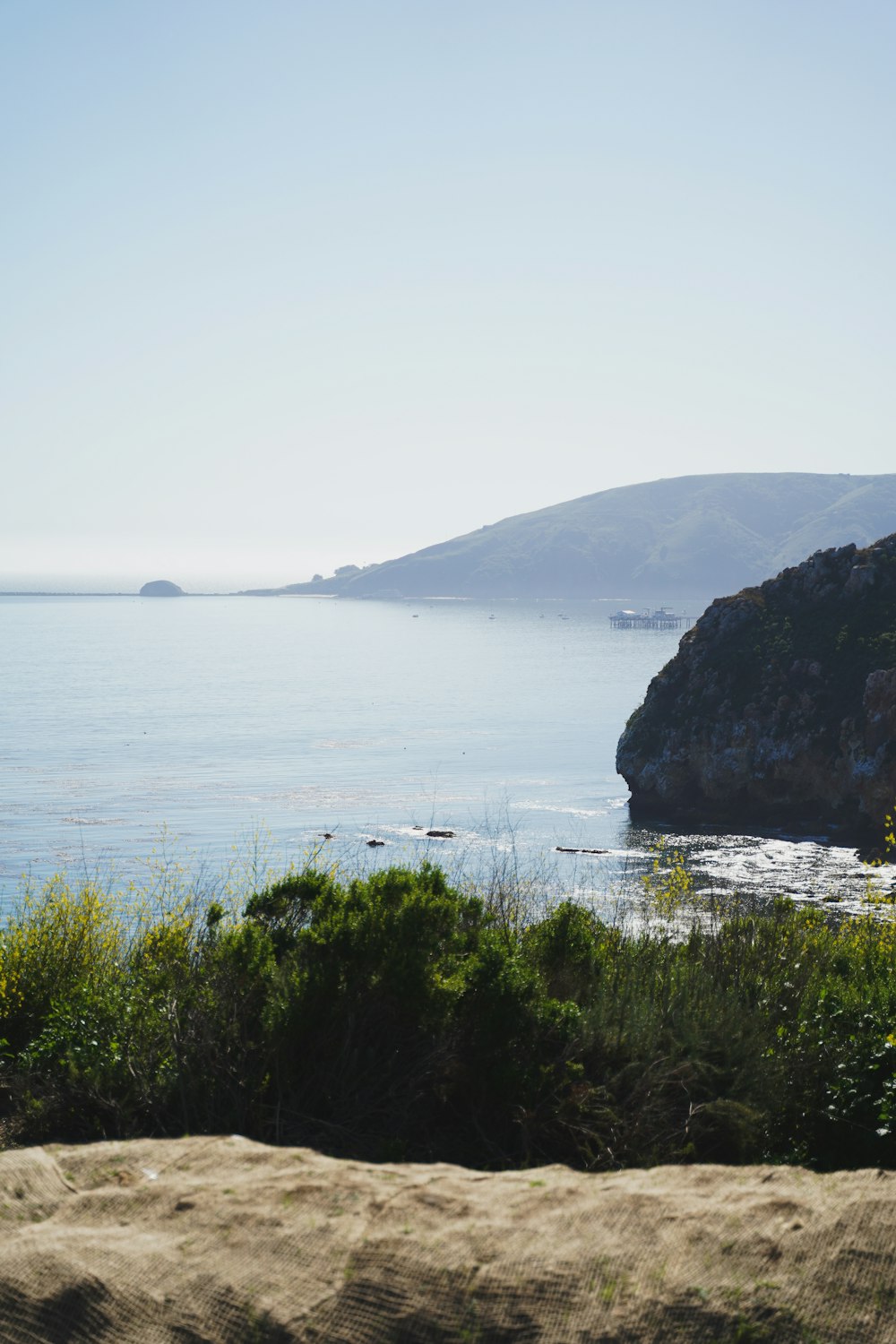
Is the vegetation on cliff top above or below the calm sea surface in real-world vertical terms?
above

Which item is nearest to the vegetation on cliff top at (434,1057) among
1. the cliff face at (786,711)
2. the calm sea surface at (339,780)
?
the calm sea surface at (339,780)

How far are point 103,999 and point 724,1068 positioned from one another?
4730 mm

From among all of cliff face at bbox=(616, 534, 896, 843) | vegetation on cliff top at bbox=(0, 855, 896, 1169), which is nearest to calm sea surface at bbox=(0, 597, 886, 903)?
cliff face at bbox=(616, 534, 896, 843)

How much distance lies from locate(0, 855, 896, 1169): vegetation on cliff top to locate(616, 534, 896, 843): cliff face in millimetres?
47040

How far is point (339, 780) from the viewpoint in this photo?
70188 mm

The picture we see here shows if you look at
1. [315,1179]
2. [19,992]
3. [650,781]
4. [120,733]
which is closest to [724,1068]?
[315,1179]

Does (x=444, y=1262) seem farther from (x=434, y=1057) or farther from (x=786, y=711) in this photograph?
(x=786, y=711)

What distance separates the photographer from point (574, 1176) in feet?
15.8

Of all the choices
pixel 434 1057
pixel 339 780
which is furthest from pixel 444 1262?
pixel 339 780

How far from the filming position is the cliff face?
5447 cm

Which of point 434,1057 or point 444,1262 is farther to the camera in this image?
point 434,1057

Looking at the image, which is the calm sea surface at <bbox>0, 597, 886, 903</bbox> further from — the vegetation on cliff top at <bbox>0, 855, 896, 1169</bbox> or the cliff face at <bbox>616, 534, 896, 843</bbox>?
the vegetation on cliff top at <bbox>0, 855, 896, 1169</bbox>

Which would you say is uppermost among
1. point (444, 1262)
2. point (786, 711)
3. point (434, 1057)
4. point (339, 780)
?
point (444, 1262)

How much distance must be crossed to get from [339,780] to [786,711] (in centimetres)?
2852
